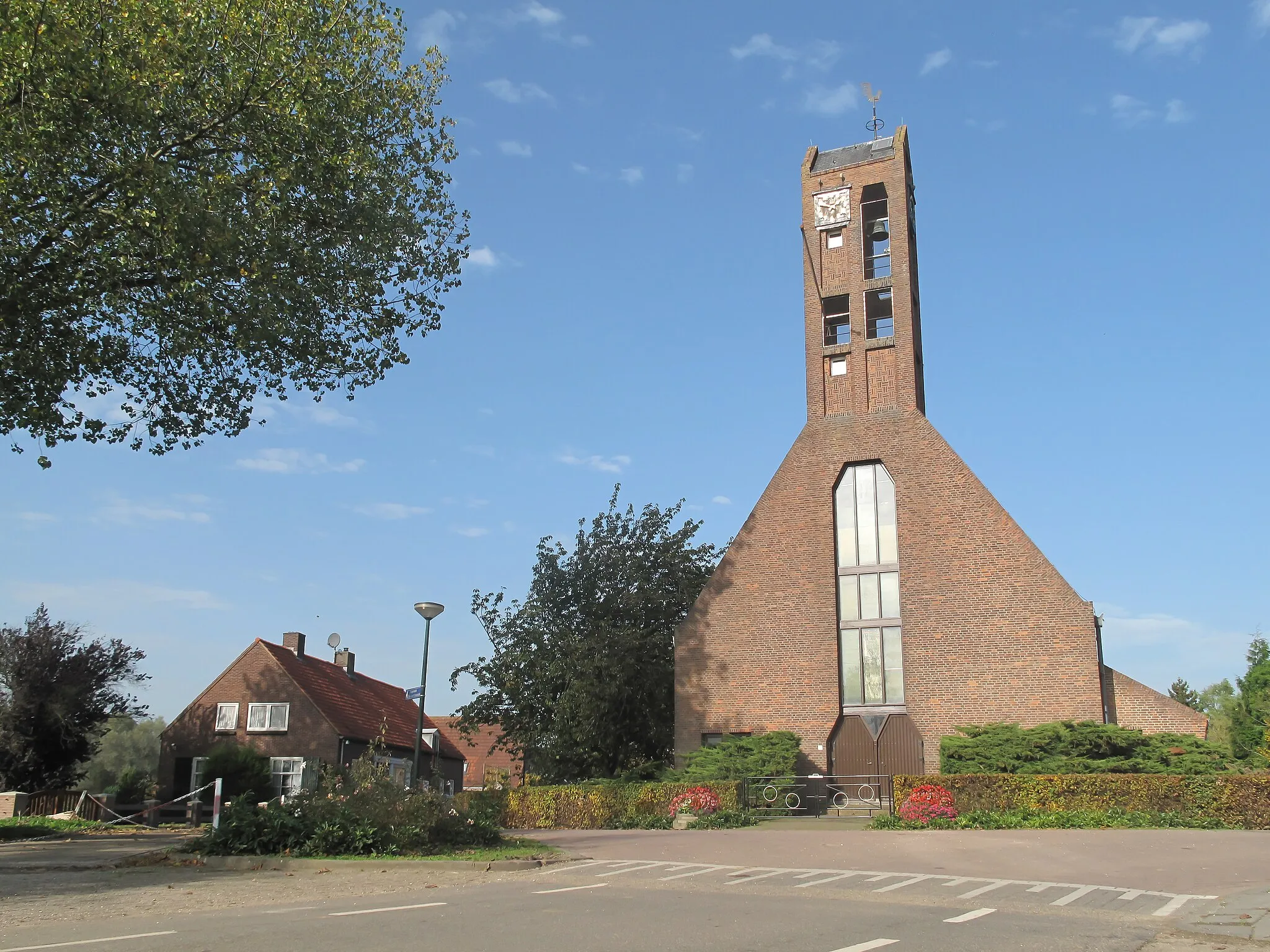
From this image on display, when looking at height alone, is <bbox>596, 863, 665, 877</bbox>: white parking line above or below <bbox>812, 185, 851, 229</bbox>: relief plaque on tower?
below

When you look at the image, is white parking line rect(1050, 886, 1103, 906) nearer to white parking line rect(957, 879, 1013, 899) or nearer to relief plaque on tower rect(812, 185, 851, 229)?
white parking line rect(957, 879, 1013, 899)

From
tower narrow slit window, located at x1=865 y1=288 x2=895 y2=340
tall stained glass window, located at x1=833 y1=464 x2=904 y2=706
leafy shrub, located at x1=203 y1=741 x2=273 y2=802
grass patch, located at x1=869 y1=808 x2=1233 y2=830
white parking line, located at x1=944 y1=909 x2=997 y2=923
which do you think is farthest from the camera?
leafy shrub, located at x1=203 y1=741 x2=273 y2=802

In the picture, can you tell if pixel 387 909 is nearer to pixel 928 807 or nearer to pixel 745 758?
pixel 928 807

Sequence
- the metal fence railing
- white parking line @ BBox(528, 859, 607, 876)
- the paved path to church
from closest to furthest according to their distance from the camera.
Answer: the paved path to church → white parking line @ BBox(528, 859, 607, 876) → the metal fence railing

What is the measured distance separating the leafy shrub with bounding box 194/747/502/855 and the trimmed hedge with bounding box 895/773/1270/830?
11544 mm

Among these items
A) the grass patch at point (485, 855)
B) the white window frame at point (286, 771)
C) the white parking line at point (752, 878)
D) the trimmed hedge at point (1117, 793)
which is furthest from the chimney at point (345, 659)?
the white parking line at point (752, 878)

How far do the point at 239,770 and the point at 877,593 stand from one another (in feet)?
73.4

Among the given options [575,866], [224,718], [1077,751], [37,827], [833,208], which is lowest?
[37,827]

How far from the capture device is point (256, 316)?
58.9ft

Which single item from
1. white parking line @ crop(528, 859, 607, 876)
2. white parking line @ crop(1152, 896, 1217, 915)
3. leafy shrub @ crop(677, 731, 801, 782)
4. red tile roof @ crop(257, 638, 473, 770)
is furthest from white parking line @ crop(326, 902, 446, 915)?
red tile roof @ crop(257, 638, 473, 770)

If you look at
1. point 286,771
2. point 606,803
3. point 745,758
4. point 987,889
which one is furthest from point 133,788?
point 987,889

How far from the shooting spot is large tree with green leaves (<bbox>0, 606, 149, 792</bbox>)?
1314 inches

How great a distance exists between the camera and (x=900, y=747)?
29.6 meters

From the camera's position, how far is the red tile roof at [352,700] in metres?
42.8
